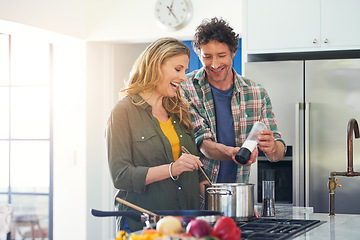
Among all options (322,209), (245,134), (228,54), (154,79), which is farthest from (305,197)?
(154,79)

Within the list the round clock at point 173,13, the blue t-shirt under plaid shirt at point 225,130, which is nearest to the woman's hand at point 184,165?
the blue t-shirt under plaid shirt at point 225,130

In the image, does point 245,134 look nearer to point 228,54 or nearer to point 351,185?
point 228,54

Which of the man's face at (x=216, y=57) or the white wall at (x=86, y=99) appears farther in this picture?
the white wall at (x=86, y=99)

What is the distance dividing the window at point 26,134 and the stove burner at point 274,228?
3243 mm

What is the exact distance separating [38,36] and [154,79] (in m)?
2.53

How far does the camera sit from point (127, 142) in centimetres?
213

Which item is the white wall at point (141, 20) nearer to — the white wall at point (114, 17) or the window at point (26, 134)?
the white wall at point (114, 17)

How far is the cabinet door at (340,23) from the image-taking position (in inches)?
150

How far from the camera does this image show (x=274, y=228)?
1.86 meters

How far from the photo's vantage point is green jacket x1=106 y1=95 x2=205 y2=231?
2.07 metres

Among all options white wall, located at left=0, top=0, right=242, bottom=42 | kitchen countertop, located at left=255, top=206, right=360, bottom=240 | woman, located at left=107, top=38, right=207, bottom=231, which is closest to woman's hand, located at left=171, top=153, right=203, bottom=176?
woman, located at left=107, top=38, right=207, bottom=231

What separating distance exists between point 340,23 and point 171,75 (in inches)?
79.2

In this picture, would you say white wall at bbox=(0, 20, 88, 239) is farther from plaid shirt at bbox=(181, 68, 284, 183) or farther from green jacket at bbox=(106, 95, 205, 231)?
green jacket at bbox=(106, 95, 205, 231)

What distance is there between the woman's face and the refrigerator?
1.67 meters
